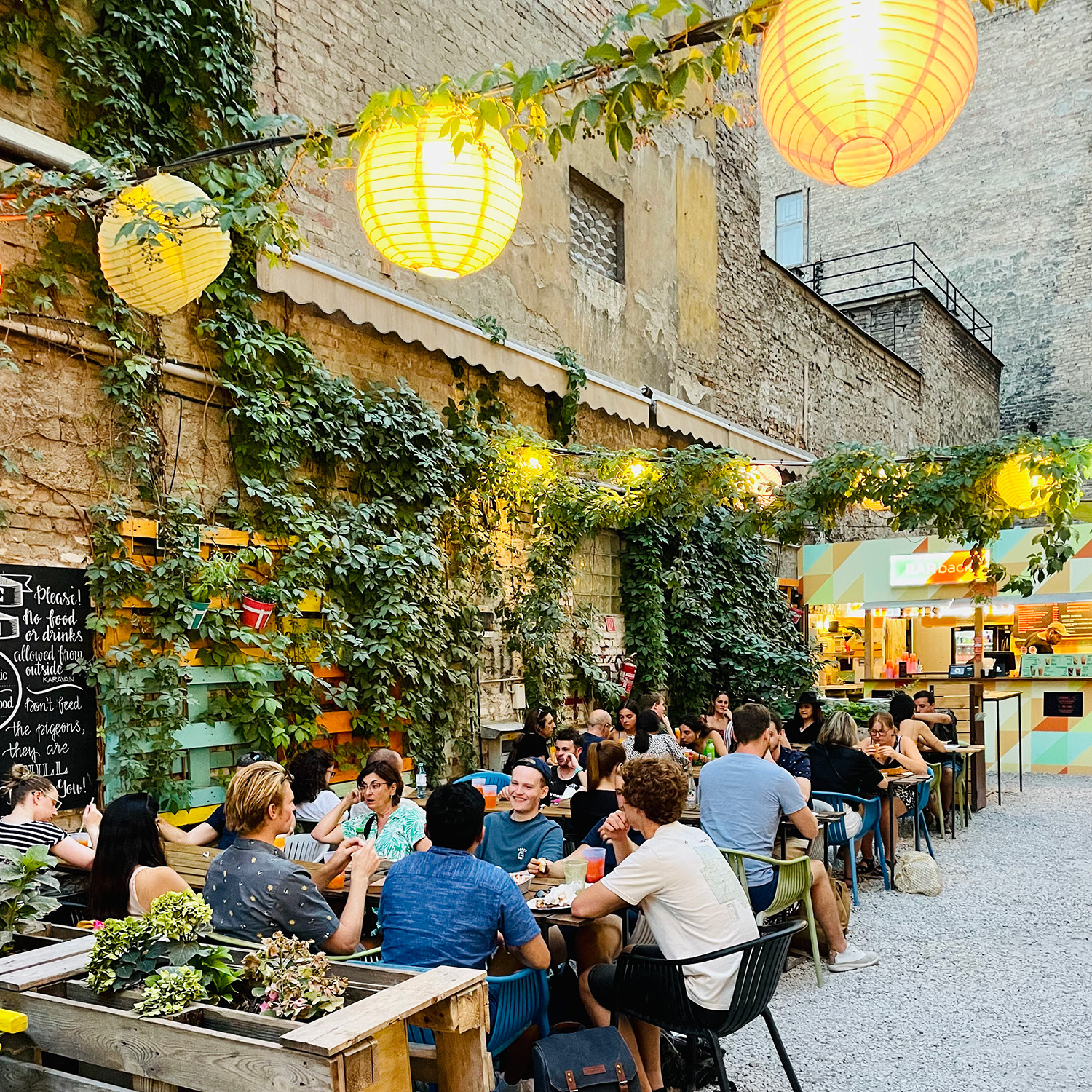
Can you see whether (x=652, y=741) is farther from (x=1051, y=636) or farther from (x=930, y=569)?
(x=1051, y=636)

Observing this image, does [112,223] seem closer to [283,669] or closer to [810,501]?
[283,669]

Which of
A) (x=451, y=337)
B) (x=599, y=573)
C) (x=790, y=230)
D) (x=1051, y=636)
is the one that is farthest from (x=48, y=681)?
(x=790, y=230)

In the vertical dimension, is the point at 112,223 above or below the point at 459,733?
above

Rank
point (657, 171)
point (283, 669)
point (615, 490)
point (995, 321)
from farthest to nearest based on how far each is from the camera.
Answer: point (995, 321) → point (657, 171) → point (615, 490) → point (283, 669)

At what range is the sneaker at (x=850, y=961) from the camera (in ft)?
15.9

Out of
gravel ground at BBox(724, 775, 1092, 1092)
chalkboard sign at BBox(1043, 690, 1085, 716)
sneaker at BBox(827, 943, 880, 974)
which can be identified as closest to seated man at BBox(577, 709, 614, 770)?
gravel ground at BBox(724, 775, 1092, 1092)

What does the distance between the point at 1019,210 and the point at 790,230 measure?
14.8 ft

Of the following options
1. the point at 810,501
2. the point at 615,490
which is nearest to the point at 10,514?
the point at 615,490

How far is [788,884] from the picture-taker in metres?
4.56

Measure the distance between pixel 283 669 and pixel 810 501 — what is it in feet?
17.0

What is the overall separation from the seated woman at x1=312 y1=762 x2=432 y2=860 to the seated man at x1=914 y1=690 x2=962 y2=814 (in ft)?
17.1

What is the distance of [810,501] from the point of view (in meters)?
8.91

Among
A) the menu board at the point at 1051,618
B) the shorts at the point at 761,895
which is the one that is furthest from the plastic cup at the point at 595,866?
the menu board at the point at 1051,618

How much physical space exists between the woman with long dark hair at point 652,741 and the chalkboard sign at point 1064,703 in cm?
671
